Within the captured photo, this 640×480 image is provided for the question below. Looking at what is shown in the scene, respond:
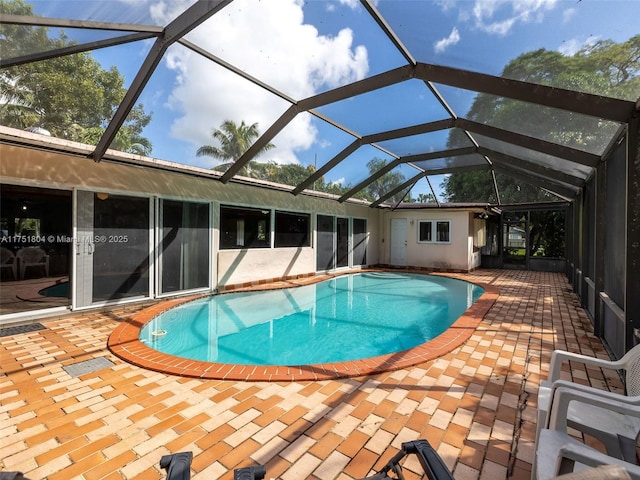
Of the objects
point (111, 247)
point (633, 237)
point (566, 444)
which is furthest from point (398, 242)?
point (566, 444)

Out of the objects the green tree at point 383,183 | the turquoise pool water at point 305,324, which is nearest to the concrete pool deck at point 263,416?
the turquoise pool water at point 305,324

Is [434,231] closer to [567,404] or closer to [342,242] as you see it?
[342,242]

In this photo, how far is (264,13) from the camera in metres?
3.75

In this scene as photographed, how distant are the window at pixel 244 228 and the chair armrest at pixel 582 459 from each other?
7.61 metres

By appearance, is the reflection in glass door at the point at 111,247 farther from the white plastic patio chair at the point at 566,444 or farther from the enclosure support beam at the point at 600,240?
the enclosure support beam at the point at 600,240

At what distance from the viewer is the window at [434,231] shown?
13062 mm

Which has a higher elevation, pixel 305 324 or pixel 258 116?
pixel 258 116

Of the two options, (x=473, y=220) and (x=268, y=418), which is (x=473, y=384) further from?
(x=473, y=220)

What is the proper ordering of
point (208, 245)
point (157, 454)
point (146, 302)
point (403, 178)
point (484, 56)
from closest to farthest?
point (157, 454), point (484, 56), point (146, 302), point (208, 245), point (403, 178)

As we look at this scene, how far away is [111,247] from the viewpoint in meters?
5.79

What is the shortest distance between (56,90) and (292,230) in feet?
22.7

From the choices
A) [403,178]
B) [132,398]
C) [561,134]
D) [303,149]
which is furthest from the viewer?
Answer: [403,178]

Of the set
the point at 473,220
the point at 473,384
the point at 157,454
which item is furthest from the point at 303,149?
the point at 473,220

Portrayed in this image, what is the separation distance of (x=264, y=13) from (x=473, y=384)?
4908 mm
